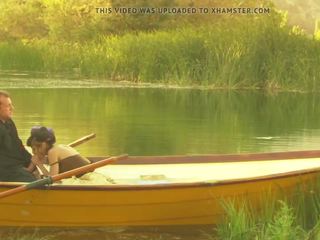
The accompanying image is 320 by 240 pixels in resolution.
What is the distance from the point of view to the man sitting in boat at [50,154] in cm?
759

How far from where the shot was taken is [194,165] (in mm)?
9031

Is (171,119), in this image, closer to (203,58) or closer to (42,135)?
(203,58)

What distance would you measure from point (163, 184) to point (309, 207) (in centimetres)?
122

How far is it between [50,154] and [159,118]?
31.4 feet

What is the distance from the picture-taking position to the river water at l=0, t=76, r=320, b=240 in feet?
→ 42.1

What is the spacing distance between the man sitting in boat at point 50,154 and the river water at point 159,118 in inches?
22.6

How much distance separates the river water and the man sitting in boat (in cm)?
57

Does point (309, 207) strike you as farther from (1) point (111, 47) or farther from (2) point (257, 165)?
(1) point (111, 47)

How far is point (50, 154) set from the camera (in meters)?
7.62

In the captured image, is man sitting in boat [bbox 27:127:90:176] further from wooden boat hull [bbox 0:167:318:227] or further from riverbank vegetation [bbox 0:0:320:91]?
riverbank vegetation [bbox 0:0:320:91]

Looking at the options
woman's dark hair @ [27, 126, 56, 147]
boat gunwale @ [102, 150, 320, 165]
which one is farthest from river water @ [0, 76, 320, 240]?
boat gunwale @ [102, 150, 320, 165]

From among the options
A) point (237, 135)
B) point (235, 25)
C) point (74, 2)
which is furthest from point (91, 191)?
point (74, 2)

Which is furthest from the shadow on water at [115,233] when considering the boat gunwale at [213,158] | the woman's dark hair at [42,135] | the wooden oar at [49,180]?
the boat gunwale at [213,158]

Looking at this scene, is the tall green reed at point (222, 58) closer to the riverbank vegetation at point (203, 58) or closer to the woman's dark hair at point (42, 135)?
the riverbank vegetation at point (203, 58)
